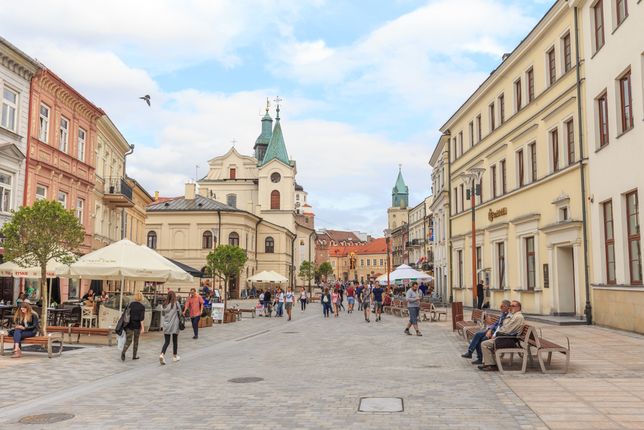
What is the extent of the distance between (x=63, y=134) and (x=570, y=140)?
70.4ft

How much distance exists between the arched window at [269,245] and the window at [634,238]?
61.4 metres

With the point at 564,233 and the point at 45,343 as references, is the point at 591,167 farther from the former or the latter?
the point at 45,343

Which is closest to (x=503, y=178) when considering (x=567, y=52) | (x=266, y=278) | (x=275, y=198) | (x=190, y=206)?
(x=567, y=52)

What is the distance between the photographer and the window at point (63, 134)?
90.2 ft

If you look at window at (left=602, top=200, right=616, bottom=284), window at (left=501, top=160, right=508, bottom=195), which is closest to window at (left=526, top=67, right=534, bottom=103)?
window at (left=501, top=160, right=508, bottom=195)

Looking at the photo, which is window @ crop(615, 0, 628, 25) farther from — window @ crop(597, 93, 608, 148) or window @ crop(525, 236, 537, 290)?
window @ crop(525, 236, 537, 290)

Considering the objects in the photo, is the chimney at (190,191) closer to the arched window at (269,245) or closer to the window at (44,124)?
the arched window at (269,245)

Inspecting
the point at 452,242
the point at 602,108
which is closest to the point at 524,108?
the point at 602,108

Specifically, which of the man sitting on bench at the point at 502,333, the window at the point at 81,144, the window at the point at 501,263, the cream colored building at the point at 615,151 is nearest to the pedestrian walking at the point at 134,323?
the man sitting on bench at the point at 502,333

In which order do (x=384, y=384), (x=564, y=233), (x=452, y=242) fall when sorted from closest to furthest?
(x=384, y=384) → (x=564, y=233) → (x=452, y=242)

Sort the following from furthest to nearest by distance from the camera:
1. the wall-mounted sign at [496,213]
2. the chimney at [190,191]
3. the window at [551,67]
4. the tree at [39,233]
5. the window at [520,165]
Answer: the chimney at [190,191] → the wall-mounted sign at [496,213] → the window at [520,165] → the window at [551,67] → the tree at [39,233]

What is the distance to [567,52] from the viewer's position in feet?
77.3

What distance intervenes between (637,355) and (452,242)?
27174 millimetres

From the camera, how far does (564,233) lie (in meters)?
23.0
